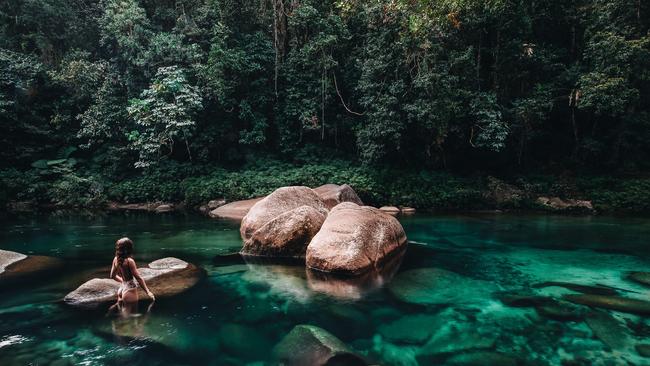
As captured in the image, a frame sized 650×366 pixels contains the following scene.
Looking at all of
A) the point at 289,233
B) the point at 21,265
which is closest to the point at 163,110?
the point at 21,265

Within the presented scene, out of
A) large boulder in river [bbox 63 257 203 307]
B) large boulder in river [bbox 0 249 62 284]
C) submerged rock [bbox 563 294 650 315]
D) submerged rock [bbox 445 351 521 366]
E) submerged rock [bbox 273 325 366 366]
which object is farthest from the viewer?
large boulder in river [bbox 0 249 62 284]

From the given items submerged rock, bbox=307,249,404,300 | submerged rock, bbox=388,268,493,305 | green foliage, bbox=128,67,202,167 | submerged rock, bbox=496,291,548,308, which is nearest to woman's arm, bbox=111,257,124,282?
submerged rock, bbox=307,249,404,300

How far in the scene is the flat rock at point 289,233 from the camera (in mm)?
8836

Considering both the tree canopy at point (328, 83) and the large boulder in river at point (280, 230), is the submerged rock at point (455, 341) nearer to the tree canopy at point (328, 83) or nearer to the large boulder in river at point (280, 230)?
the large boulder in river at point (280, 230)

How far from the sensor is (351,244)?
7.60m

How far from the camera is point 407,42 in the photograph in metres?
15.9

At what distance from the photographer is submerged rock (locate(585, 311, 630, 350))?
193 inches

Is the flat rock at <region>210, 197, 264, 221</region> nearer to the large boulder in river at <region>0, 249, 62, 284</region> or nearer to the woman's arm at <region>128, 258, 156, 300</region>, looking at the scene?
the large boulder in river at <region>0, 249, 62, 284</region>

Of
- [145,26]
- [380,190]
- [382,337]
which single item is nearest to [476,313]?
[382,337]

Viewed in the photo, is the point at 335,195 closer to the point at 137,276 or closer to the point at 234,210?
the point at 234,210

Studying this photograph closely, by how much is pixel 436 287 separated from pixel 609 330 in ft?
8.64

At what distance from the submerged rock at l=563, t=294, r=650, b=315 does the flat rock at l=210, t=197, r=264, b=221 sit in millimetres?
11922

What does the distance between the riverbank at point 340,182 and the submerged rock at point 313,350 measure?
490 inches

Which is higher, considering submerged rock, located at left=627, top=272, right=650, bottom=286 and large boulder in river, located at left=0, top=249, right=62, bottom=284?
large boulder in river, located at left=0, top=249, right=62, bottom=284
